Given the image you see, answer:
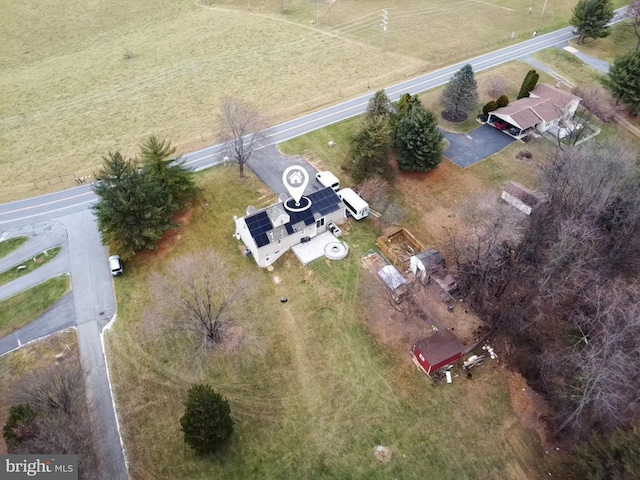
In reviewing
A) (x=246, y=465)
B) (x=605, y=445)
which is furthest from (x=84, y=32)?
(x=605, y=445)

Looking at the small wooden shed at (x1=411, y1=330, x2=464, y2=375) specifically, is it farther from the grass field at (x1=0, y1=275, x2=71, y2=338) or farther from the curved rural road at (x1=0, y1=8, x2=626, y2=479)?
the grass field at (x1=0, y1=275, x2=71, y2=338)

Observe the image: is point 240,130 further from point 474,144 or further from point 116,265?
point 474,144

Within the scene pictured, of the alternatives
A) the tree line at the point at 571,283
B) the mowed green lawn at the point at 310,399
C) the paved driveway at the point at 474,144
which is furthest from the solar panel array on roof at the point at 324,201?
the paved driveway at the point at 474,144

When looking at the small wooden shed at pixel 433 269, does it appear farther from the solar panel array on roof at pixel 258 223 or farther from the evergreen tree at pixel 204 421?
the evergreen tree at pixel 204 421

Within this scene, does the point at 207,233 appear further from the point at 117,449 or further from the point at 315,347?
the point at 117,449

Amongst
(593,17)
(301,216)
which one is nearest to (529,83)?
(593,17)
